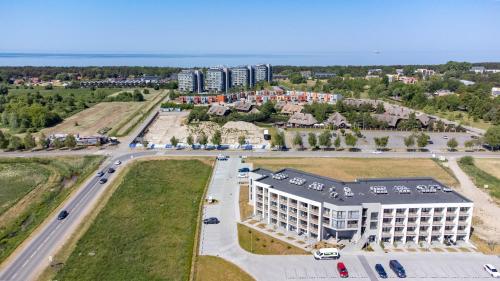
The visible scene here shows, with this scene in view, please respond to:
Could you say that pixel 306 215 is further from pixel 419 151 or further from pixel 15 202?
pixel 419 151

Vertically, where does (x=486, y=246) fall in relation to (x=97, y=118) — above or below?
below

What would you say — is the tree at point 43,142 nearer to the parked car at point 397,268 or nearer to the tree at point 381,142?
the tree at point 381,142

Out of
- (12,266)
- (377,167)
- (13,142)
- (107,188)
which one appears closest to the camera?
(12,266)

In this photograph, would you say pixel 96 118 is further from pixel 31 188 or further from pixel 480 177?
pixel 480 177

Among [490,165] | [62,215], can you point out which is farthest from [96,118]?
[490,165]

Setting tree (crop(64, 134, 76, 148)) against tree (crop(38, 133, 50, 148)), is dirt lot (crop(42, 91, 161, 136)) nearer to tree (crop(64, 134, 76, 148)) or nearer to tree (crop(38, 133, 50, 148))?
tree (crop(38, 133, 50, 148))

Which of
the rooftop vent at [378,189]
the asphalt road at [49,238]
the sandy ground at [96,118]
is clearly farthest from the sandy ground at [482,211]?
the sandy ground at [96,118]

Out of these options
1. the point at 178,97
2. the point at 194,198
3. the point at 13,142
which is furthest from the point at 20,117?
the point at 194,198
